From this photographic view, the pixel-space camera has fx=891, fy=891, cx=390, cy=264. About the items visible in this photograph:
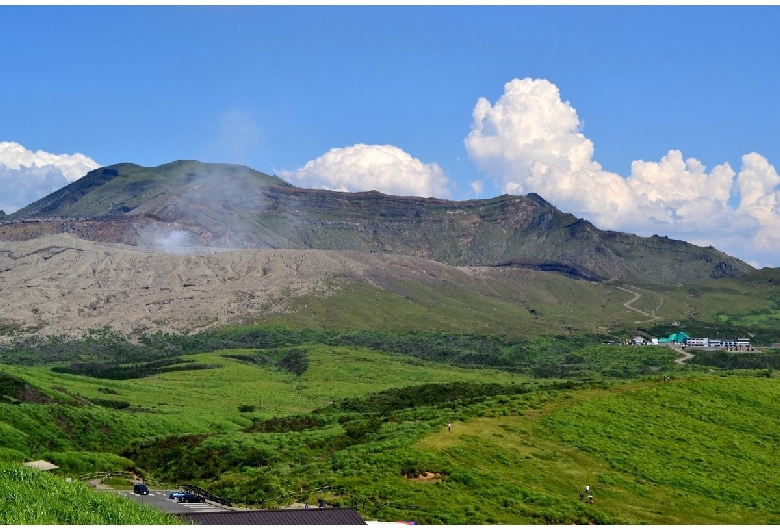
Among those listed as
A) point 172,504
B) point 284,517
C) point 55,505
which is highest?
point 55,505

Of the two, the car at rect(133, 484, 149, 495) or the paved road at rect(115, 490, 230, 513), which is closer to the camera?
the paved road at rect(115, 490, 230, 513)

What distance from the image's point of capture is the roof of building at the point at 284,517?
135ft

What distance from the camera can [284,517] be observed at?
41438mm

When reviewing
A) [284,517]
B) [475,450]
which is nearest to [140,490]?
[284,517]

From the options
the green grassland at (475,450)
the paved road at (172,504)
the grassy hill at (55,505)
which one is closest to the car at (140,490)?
the paved road at (172,504)

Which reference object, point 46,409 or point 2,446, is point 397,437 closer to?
point 2,446

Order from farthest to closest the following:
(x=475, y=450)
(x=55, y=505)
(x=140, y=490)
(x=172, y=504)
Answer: (x=475, y=450)
(x=140, y=490)
(x=172, y=504)
(x=55, y=505)

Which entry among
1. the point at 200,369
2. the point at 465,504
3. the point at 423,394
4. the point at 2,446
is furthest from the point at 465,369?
the point at 465,504

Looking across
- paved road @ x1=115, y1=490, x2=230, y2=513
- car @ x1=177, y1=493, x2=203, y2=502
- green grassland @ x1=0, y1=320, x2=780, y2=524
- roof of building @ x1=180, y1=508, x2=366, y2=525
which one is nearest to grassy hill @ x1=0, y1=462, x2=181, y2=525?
roof of building @ x1=180, y1=508, x2=366, y2=525

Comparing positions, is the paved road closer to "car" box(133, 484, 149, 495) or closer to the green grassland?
"car" box(133, 484, 149, 495)

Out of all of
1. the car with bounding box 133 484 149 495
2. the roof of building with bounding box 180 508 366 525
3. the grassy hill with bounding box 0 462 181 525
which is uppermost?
the grassy hill with bounding box 0 462 181 525

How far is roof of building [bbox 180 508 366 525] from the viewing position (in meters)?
41.1

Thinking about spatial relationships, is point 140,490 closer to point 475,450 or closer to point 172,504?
point 172,504

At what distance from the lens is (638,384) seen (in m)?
86.1
